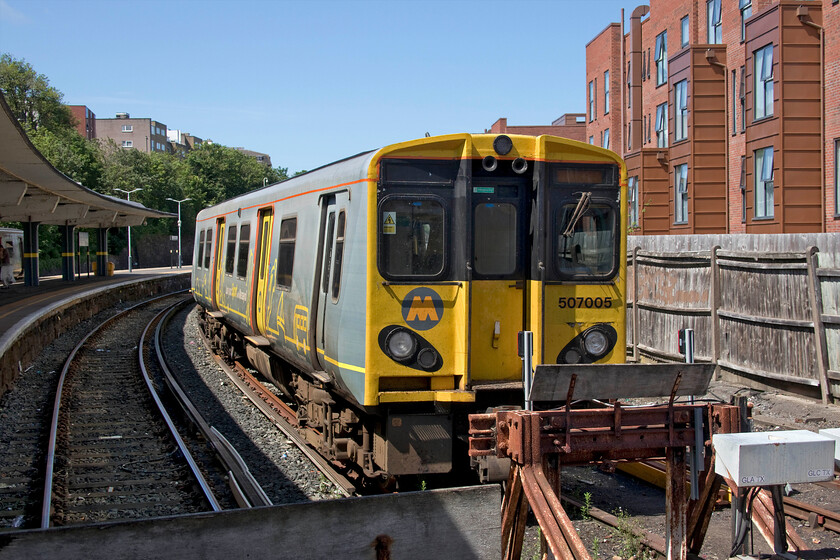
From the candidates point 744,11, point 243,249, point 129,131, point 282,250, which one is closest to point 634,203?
point 744,11

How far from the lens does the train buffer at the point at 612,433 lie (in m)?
5.02

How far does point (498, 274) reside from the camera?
6930 mm

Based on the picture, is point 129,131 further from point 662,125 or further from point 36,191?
point 662,125

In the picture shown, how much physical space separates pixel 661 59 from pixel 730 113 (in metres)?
6.59

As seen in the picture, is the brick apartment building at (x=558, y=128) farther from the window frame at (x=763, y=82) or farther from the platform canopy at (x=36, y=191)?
the window frame at (x=763, y=82)

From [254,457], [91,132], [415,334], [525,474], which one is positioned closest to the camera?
[525,474]

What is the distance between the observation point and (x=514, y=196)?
6.95m

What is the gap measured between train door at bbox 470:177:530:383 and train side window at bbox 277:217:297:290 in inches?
114

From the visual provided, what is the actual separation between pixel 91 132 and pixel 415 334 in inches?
4457

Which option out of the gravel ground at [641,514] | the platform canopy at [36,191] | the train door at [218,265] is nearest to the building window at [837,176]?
the gravel ground at [641,514]

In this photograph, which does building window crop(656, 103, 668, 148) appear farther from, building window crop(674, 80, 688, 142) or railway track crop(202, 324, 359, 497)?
railway track crop(202, 324, 359, 497)

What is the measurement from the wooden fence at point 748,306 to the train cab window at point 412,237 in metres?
6.00

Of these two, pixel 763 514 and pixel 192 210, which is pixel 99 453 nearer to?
pixel 763 514

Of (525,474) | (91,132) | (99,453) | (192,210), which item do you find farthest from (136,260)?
(525,474)
